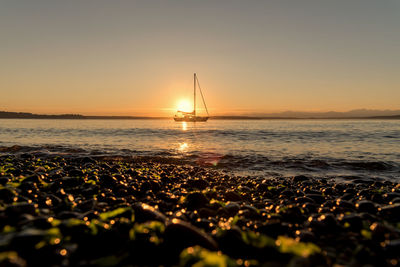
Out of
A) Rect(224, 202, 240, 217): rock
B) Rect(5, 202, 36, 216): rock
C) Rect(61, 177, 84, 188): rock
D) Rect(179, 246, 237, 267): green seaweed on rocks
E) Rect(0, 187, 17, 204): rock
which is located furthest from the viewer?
Rect(61, 177, 84, 188): rock

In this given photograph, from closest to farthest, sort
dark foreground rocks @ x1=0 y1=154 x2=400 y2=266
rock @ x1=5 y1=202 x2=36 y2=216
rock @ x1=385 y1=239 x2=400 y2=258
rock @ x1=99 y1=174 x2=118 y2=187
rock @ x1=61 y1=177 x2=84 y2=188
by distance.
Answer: dark foreground rocks @ x1=0 y1=154 x2=400 y2=266 → rock @ x1=385 y1=239 x2=400 y2=258 → rock @ x1=5 y1=202 x2=36 y2=216 → rock @ x1=61 y1=177 x2=84 y2=188 → rock @ x1=99 y1=174 x2=118 y2=187

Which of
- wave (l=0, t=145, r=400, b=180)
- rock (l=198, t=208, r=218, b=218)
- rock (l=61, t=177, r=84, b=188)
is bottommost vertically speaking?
wave (l=0, t=145, r=400, b=180)

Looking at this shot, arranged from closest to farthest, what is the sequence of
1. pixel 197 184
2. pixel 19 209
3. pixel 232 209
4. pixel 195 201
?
pixel 19 209 → pixel 232 209 → pixel 195 201 → pixel 197 184

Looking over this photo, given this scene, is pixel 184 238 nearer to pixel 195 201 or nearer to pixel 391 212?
pixel 195 201

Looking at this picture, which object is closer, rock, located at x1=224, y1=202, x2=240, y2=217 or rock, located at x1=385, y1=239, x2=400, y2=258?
rock, located at x1=385, y1=239, x2=400, y2=258

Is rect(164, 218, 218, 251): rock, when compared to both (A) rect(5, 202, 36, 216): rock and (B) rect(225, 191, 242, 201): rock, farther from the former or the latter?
(B) rect(225, 191, 242, 201): rock

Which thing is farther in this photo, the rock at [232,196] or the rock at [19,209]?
the rock at [232,196]

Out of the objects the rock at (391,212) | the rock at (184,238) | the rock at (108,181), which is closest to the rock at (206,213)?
the rock at (184,238)

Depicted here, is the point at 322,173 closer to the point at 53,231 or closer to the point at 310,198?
the point at 310,198

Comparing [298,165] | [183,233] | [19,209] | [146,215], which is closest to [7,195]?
[19,209]

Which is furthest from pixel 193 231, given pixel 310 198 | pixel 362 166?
pixel 362 166

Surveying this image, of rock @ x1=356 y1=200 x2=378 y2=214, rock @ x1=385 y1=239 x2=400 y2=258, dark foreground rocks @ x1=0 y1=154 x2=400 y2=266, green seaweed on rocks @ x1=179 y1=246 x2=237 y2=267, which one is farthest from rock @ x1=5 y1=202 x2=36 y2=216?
rock @ x1=356 y1=200 x2=378 y2=214

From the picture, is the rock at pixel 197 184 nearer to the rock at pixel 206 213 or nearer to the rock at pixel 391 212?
the rock at pixel 206 213

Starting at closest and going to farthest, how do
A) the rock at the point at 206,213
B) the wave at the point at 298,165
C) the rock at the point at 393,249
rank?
1. the rock at the point at 393,249
2. the rock at the point at 206,213
3. the wave at the point at 298,165
